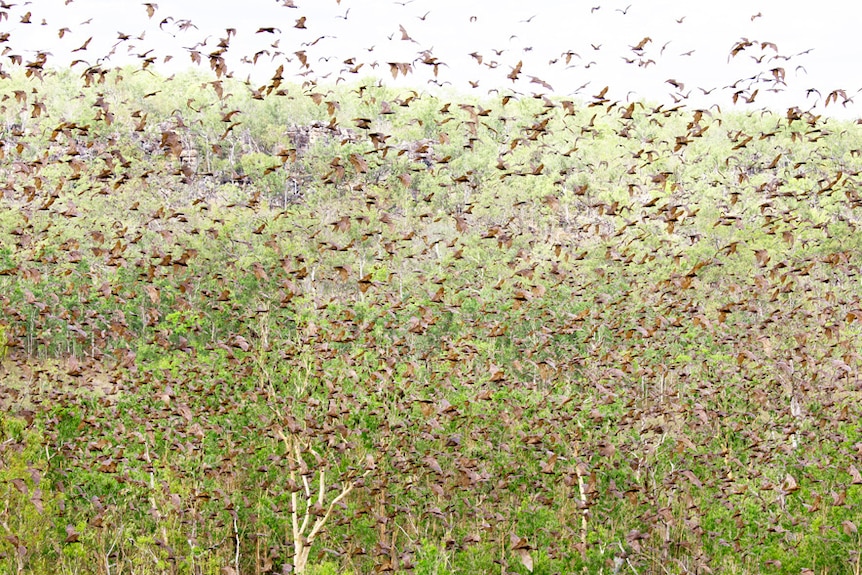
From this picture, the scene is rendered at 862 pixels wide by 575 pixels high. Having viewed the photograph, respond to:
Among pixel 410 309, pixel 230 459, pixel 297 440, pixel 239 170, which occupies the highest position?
pixel 297 440

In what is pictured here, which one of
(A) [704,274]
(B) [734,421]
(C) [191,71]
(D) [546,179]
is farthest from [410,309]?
(C) [191,71]

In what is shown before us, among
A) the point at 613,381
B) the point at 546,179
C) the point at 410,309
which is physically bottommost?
the point at 546,179

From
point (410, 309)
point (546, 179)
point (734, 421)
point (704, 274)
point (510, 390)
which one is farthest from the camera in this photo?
point (546, 179)

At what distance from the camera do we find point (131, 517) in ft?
39.0

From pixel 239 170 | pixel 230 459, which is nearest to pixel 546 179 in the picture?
pixel 239 170

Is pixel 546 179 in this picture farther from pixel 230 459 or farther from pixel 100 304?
pixel 230 459

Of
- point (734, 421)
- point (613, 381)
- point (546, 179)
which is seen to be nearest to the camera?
point (734, 421)

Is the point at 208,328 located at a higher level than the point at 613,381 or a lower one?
lower

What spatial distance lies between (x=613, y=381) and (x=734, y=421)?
2.67 meters

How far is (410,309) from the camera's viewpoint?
79.3 ft

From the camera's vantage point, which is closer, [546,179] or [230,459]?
[230,459]

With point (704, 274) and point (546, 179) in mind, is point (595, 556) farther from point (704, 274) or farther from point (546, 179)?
point (546, 179)

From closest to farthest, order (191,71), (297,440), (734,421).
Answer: (297,440), (734,421), (191,71)

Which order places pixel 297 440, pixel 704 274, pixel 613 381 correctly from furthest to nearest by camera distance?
pixel 704 274
pixel 613 381
pixel 297 440
